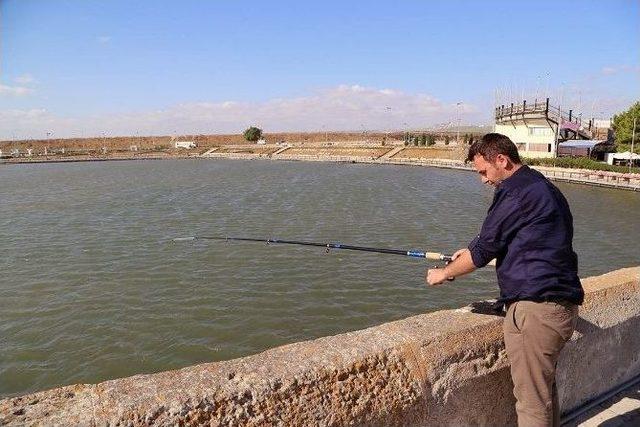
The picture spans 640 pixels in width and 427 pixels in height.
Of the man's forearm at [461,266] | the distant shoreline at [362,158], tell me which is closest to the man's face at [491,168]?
the man's forearm at [461,266]

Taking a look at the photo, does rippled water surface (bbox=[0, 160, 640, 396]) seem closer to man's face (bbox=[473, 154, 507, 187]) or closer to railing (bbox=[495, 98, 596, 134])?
man's face (bbox=[473, 154, 507, 187])

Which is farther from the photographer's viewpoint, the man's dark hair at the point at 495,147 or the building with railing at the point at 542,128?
the building with railing at the point at 542,128

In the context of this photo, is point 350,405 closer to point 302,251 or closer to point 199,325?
point 199,325

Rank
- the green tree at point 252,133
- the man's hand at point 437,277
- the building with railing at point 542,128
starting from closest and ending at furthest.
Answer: the man's hand at point 437,277, the building with railing at point 542,128, the green tree at point 252,133

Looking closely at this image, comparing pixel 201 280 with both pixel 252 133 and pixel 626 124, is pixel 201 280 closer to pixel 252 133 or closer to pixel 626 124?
pixel 626 124

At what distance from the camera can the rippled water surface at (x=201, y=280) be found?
10.6 m

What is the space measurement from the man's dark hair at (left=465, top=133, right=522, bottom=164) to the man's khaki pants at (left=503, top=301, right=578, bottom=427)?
0.91 metres

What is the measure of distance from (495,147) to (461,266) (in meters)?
0.79

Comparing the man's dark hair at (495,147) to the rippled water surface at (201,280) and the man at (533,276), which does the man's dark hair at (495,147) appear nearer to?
the man at (533,276)

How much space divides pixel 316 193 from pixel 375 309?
97.8 feet

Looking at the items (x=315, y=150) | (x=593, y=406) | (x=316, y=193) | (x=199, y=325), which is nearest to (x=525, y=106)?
(x=316, y=193)

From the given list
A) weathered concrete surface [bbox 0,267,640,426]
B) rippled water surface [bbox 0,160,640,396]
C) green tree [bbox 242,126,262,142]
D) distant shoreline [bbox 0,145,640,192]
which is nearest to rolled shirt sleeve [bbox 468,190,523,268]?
weathered concrete surface [bbox 0,267,640,426]

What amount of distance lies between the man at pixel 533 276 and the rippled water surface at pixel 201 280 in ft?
27.3

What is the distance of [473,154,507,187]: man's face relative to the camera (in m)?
3.00
